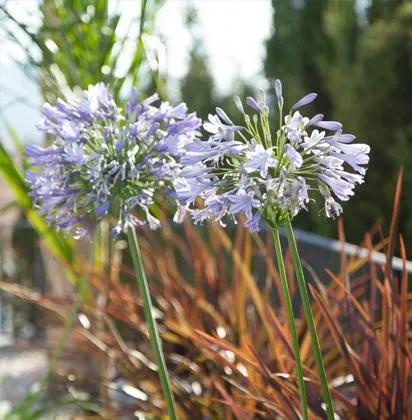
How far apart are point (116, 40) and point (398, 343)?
151cm

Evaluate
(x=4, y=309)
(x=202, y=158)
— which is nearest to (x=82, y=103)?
(x=202, y=158)

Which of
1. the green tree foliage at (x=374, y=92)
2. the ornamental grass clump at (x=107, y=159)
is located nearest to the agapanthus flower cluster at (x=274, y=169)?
the ornamental grass clump at (x=107, y=159)

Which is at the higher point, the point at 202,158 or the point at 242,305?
the point at 202,158

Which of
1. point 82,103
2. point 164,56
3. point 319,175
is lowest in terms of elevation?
point 319,175

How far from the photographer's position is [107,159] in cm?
124

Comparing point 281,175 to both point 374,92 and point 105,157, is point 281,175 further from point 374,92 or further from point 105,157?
point 374,92

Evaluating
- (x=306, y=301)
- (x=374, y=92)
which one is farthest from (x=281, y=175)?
(x=374, y=92)

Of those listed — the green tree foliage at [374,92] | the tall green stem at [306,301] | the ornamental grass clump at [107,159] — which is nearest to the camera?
the tall green stem at [306,301]

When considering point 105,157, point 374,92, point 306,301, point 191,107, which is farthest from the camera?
point 191,107

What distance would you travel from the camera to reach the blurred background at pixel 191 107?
2404 millimetres

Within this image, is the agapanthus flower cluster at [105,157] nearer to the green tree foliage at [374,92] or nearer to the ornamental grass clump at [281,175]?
the ornamental grass clump at [281,175]

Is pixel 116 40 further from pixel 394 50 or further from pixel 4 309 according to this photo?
pixel 4 309

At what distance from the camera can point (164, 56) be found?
266cm

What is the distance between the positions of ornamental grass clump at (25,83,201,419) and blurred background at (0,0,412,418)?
1.01 feet
